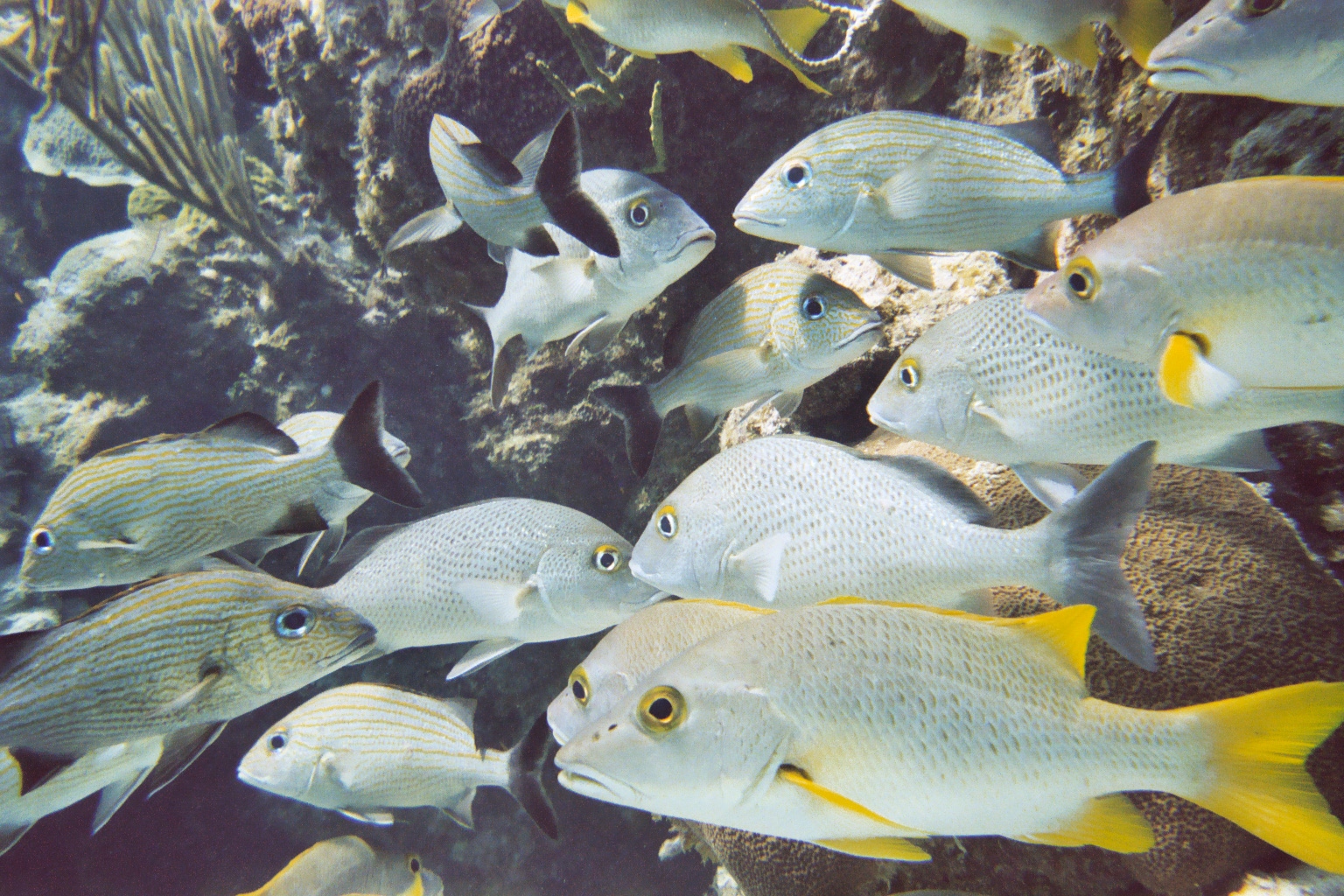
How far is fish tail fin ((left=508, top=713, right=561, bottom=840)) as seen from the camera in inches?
96.4

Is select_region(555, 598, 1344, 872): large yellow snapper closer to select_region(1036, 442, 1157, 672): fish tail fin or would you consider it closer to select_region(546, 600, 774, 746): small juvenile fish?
select_region(1036, 442, 1157, 672): fish tail fin

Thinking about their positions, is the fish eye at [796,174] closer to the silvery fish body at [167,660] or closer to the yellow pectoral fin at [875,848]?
the yellow pectoral fin at [875,848]

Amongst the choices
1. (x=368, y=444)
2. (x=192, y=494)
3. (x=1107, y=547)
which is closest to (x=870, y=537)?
(x=1107, y=547)

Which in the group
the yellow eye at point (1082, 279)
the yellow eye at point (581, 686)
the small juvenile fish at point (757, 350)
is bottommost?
the yellow eye at point (581, 686)

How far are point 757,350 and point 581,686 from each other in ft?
4.04

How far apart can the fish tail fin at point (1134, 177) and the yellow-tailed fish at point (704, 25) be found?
0.84 metres

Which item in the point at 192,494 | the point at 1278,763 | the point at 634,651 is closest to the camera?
the point at 1278,763

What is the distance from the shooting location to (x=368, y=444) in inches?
81.7

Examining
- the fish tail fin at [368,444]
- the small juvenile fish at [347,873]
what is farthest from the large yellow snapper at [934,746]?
the small juvenile fish at [347,873]

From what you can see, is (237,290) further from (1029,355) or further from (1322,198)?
(1322,198)

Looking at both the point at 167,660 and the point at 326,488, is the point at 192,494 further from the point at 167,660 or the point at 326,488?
the point at 167,660

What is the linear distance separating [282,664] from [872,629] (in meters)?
1.87

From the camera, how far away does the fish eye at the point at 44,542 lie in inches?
75.9

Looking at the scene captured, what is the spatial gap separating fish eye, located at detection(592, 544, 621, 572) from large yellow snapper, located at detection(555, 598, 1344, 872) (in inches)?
38.5
